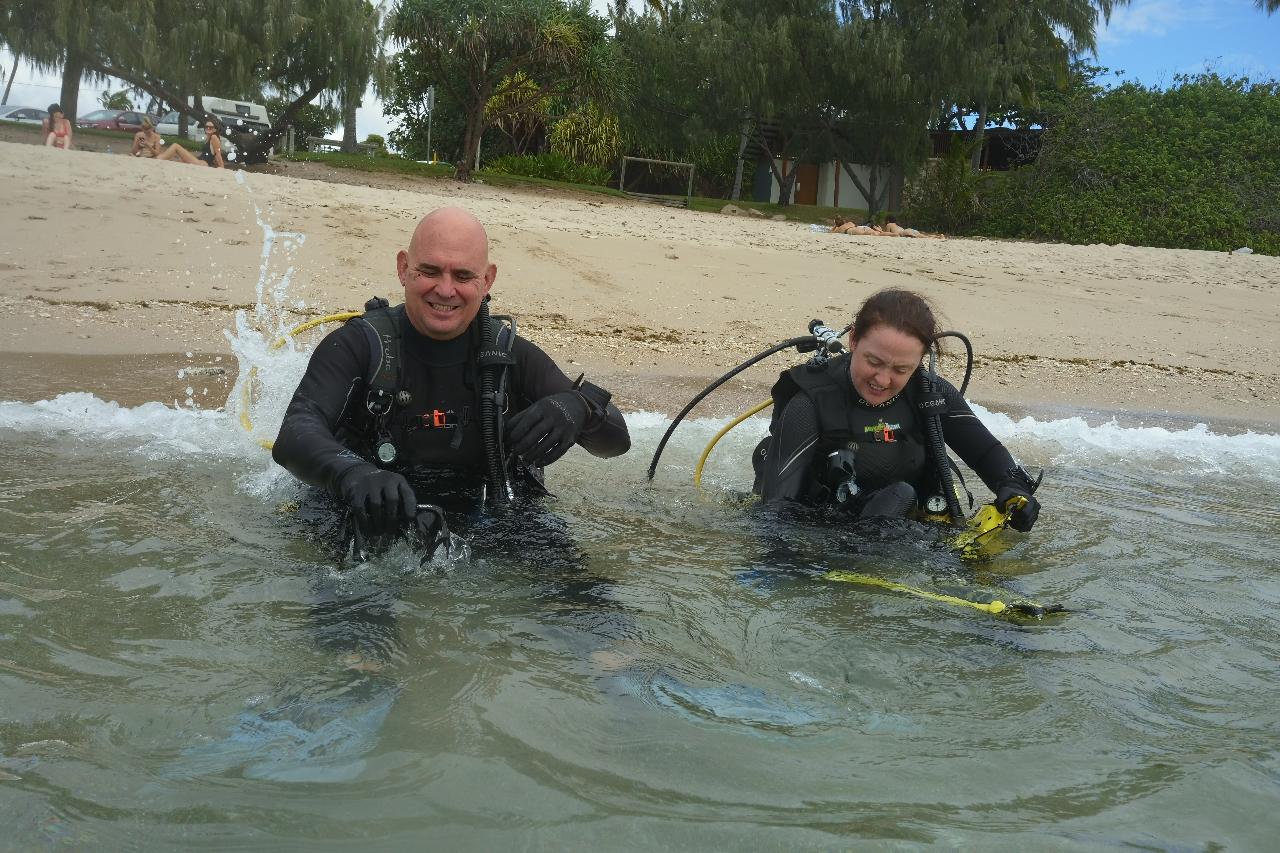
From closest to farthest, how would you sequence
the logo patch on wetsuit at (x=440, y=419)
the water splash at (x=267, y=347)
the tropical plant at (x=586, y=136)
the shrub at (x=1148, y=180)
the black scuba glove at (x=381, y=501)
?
the black scuba glove at (x=381, y=501)
the logo patch on wetsuit at (x=440, y=419)
the water splash at (x=267, y=347)
the shrub at (x=1148, y=180)
the tropical plant at (x=586, y=136)

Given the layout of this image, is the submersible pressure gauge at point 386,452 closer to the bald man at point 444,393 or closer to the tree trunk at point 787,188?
the bald man at point 444,393

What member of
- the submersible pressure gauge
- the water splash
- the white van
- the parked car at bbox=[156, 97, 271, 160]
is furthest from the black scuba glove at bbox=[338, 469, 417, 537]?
the white van

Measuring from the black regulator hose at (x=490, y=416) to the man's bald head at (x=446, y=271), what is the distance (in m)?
0.09

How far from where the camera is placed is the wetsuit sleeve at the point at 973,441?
4.09m

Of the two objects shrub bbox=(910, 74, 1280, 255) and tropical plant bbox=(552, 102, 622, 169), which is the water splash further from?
tropical plant bbox=(552, 102, 622, 169)

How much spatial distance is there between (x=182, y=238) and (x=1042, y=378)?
688 centimetres

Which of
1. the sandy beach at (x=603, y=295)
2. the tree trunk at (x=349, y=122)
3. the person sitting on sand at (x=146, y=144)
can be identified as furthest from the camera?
the tree trunk at (x=349, y=122)

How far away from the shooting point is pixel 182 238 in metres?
9.20

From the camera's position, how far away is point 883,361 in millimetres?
3842

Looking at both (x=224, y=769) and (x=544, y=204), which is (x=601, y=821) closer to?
(x=224, y=769)

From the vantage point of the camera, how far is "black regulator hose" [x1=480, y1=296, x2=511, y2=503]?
331cm

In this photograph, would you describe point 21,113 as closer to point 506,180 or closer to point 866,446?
point 506,180

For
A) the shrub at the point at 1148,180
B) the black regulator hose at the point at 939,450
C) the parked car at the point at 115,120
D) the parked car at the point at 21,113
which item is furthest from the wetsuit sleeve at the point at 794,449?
the parked car at the point at 115,120

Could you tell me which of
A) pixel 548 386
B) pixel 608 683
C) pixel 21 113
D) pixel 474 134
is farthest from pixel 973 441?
pixel 21 113
